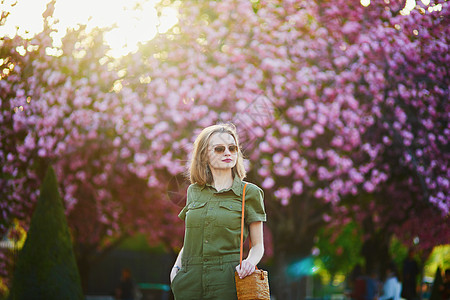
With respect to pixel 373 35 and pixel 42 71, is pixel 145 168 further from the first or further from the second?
pixel 373 35

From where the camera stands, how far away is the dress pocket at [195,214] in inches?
161

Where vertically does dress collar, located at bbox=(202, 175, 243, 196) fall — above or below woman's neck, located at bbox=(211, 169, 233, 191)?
below

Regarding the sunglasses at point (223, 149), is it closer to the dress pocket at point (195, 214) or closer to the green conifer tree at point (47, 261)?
the dress pocket at point (195, 214)

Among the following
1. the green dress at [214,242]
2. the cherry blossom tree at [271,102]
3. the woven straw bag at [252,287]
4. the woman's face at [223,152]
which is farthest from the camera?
the cherry blossom tree at [271,102]

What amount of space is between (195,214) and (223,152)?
0.51 metres

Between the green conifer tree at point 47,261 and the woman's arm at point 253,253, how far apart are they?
5124 mm

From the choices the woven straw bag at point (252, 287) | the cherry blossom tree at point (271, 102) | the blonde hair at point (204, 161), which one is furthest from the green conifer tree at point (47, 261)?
the woven straw bag at point (252, 287)

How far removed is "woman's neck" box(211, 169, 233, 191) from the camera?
4.26 m

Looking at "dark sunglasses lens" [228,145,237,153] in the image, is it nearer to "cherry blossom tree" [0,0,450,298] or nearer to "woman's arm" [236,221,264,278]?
"woman's arm" [236,221,264,278]

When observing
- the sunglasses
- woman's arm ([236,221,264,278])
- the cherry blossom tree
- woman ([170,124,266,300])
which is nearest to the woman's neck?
woman ([170,124,266,300])

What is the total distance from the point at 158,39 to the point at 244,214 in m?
10.00

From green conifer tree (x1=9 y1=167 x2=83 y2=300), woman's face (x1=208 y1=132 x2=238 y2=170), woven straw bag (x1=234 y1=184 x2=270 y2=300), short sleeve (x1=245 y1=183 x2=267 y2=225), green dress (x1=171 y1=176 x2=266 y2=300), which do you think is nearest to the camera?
woven straw bag (x1=234 y1=184 x2=270 y2=300)

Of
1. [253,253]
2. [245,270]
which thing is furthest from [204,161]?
[245,270]

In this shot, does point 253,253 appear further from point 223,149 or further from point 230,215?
point 223,149
